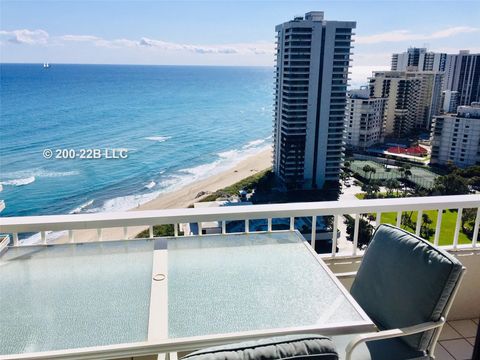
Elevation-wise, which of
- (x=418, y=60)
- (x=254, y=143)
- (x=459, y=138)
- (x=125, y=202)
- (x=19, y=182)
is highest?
(x=418, y=60)

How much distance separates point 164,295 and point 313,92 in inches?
734

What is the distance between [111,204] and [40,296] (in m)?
17.5

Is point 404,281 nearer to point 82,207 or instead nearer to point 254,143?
point 82,207

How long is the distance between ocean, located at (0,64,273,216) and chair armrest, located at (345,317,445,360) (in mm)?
17372

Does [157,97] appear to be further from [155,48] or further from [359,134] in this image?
[359,134]

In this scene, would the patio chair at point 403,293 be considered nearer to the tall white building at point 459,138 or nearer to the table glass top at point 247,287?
the table glass top at point 247,287

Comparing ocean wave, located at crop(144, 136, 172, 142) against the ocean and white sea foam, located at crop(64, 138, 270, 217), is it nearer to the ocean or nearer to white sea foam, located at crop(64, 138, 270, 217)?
the ocean

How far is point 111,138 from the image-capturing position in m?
29.5

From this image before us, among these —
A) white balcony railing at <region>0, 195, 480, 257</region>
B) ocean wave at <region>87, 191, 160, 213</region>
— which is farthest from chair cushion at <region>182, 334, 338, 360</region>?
ocean wave at <region>87, 191, 160, 213</region>

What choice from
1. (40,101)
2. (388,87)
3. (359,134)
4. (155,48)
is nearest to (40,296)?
(359,134)

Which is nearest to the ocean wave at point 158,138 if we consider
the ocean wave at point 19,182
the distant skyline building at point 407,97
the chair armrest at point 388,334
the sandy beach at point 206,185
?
the sandy beach at point 206,185

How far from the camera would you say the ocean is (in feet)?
64.3

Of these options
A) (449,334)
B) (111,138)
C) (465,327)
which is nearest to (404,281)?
(449,334)

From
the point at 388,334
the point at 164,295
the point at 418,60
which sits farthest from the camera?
the point at 418,60
